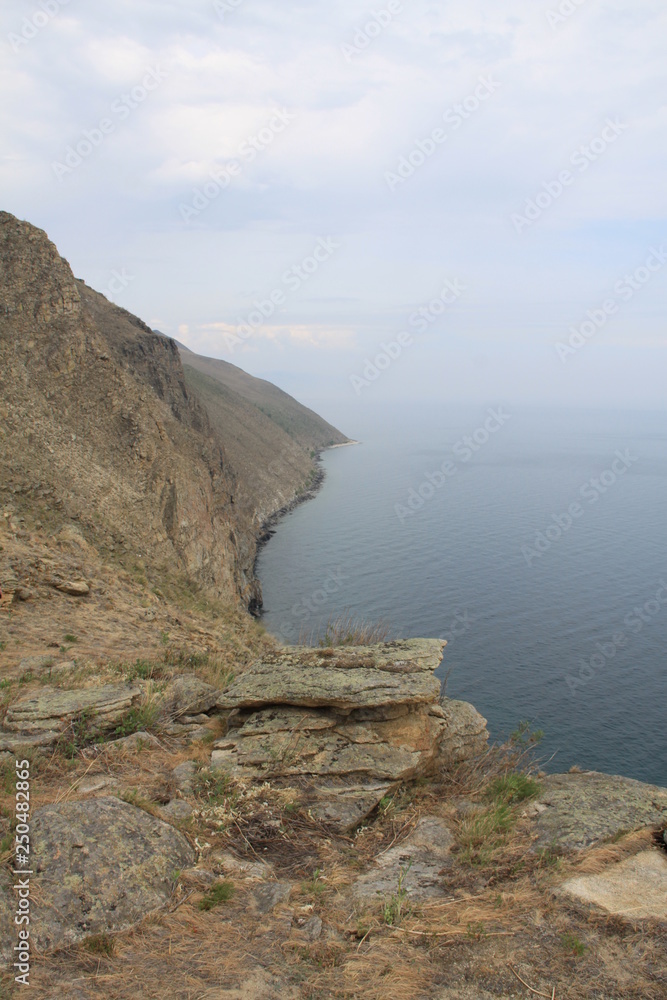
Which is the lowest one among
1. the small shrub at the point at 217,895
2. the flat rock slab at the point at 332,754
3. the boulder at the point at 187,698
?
the small shrub at the point at 217,895

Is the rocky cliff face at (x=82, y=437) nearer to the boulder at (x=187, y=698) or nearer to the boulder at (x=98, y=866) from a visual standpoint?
the boulder at (x=187, y=698)

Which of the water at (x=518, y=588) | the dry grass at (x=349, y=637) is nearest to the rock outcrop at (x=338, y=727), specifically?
the dry grass at (x=349, y=637)

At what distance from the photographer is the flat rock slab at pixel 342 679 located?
7219mm

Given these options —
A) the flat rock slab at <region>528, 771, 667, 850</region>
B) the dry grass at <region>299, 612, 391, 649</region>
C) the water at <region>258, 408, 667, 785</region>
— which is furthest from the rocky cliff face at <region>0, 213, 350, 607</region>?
the flat rock slab at <region>528, 771, 667, 850</region>

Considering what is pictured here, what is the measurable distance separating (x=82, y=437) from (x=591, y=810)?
21013 mm

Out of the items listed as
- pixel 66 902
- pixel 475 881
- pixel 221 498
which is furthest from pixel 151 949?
pixel 221 498

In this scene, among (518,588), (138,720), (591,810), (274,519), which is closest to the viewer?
(591,810)

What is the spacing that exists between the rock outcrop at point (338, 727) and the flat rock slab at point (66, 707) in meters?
1.26

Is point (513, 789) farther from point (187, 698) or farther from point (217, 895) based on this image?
point (187, 698)

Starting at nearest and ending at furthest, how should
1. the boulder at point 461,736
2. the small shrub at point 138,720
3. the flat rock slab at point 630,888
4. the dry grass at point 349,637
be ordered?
1. the flat rock slab at point 630,888
2. the small shrub at point 138,720
3. the boulder at point 461,736
4. the dry grass at point 349,637

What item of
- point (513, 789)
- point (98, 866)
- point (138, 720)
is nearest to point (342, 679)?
point (513, 789)

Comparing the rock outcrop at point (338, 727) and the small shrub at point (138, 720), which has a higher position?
the rock outcrop at point (338, 727)

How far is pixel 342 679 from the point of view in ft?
25.0

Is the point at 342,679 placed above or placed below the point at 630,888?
above
